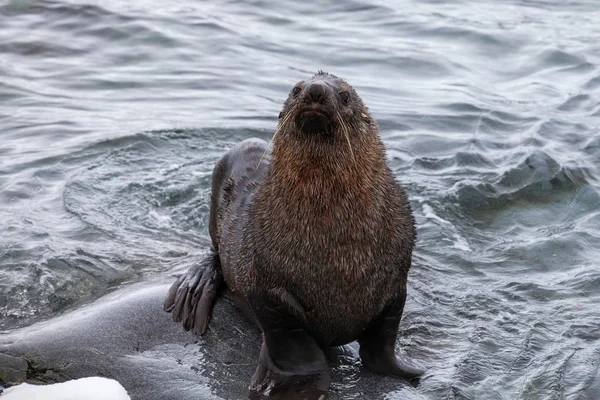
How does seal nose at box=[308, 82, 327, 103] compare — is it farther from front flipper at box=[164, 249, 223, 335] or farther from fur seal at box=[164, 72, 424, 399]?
front flipper at box=[164, 249, 223, 335]

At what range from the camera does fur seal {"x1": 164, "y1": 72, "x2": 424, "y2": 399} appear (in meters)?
5.98

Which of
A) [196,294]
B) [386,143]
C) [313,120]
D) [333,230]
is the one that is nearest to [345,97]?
[313,120]

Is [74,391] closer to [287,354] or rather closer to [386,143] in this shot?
[287,354]

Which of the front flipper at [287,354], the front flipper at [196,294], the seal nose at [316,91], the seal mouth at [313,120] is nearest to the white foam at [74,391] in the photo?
the front flipper at [196,294]

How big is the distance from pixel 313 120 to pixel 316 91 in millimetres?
190

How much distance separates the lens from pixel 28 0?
17.2 meters

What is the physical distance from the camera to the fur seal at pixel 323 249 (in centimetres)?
598

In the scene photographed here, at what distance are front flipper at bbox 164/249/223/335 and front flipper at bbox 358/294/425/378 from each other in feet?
3.96

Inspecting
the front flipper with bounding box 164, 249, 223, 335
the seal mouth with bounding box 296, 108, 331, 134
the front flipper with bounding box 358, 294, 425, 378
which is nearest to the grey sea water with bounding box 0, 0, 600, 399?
the front flipper with bounding box 358, 294, 425, 378

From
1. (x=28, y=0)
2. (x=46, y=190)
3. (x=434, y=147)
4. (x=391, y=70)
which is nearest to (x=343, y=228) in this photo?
(x=46, y=190)

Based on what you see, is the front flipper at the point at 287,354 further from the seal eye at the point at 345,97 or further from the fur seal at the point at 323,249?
the seal eye at the point at 345,97

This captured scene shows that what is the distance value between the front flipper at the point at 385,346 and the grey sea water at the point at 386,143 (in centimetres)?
15

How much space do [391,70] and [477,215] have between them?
540 centimetres

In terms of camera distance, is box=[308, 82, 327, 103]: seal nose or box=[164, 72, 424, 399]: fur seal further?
box=[164, 72, 424, 399]: fur seal
